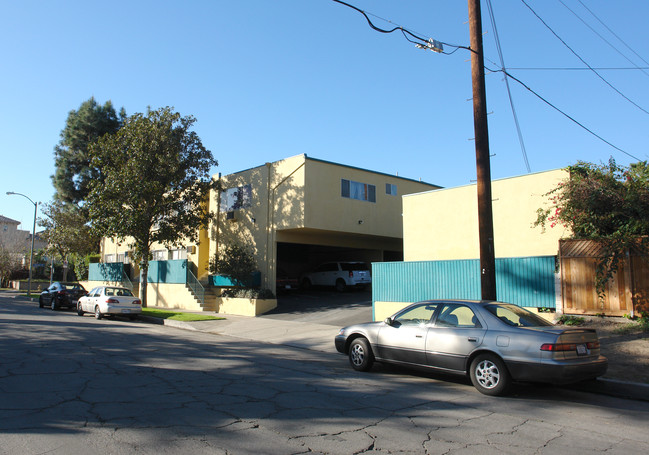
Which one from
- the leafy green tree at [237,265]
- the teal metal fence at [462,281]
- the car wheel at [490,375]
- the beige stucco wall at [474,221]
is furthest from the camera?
the leafy green tree at [237,265]

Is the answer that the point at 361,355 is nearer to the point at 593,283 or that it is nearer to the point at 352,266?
the point at 593,283

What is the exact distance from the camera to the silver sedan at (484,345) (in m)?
6.88

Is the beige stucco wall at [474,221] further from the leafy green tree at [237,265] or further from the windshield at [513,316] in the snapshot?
the leafy green tree at [237,265]

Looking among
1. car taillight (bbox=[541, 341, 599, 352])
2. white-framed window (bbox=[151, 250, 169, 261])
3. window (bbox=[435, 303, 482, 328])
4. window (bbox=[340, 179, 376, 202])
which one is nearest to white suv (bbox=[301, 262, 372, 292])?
window (bbox=[340, 179, 376, 202])

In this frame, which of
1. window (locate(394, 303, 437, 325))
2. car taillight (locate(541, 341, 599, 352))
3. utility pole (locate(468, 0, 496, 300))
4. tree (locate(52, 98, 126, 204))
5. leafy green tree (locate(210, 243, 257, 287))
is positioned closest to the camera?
car taillight (locate(541, 341, 599, 352))

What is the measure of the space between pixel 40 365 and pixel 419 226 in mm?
12968

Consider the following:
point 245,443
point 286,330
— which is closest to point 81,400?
point 245,443

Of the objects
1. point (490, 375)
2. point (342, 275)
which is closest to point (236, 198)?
point (342, 275)

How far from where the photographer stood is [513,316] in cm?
777

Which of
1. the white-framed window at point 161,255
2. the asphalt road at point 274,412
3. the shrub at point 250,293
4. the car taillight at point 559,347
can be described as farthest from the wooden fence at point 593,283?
the white-framed window at point 161,255

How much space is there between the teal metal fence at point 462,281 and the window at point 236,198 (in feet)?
33.7

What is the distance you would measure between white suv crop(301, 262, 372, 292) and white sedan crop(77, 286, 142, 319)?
34.9ft

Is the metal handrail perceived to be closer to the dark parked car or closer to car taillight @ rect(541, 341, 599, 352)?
the dark parked car

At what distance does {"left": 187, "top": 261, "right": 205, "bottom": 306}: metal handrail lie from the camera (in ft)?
80.0
